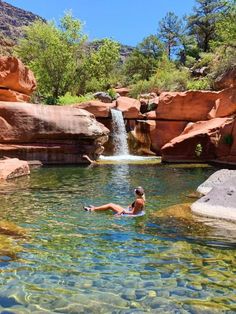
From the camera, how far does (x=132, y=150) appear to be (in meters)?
29.9

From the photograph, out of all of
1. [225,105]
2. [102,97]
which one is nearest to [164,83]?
[102,97]

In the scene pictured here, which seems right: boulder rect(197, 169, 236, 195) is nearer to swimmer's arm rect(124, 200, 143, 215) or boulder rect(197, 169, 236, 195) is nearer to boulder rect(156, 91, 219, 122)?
swimmer's arm rect(124, 200, 143, 215)

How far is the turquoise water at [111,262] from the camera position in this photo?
497 cm

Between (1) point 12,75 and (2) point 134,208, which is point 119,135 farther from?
(2) point 134,208

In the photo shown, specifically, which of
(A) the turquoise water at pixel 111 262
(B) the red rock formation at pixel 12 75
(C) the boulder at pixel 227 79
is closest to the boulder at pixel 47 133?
(B) the red rock formation at pixel 12 75

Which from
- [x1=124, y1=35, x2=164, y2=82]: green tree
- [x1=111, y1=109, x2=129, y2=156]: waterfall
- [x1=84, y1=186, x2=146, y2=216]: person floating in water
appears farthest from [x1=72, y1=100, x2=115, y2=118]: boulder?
[x1=124, y1=35, x2=164, y2=82]: green tree

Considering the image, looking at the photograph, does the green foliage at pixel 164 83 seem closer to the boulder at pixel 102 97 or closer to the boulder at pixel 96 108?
the boulder at pixel 102 97

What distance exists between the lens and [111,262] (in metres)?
6.48

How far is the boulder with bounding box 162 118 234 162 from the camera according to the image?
2495 cm

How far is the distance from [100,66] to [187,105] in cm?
Result: 1674

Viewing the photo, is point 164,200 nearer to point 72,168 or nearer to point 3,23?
point 72,168

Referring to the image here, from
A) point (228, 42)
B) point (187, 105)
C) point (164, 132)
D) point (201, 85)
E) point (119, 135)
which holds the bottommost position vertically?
point (119, 135)

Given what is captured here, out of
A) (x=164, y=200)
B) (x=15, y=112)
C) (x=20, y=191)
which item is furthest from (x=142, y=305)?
(x=15, y=112)

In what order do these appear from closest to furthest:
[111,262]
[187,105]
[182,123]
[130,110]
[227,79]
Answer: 1. [111,262]
2. [227,79]
3. [187,105]
4. [182,123]
5. [130,110]
